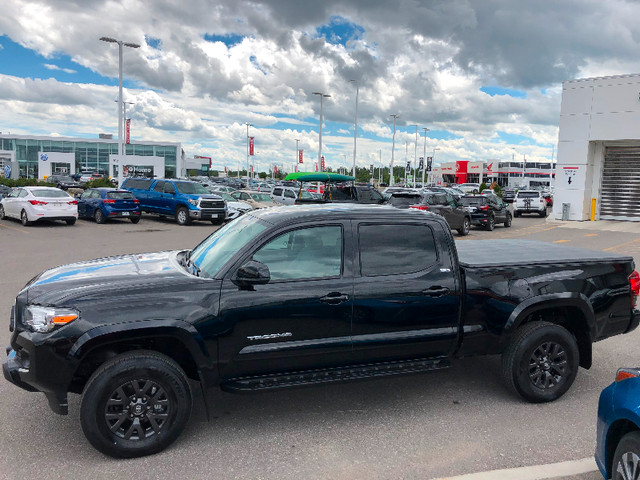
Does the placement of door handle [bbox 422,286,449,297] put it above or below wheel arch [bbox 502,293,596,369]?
above

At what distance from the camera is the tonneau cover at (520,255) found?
4711 mm

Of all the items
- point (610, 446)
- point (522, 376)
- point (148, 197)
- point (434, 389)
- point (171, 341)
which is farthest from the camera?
point (148, 197)

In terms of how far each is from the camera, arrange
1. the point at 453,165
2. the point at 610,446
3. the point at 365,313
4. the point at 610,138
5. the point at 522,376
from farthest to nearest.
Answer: the point at 453,165, the point at 610,138, the point at 522,376, the point at 365,313, the point at 610,446

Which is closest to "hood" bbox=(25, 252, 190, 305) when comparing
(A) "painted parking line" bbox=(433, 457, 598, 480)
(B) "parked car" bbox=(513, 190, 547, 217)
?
(A) "painted parking line" bbox=(433, 457, 598, 480)

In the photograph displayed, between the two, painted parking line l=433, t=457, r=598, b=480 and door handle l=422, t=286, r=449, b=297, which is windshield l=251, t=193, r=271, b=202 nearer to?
door handle l=422, t=286, r=449, b=297

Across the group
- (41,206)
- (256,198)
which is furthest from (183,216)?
(256,198)

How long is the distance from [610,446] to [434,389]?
2.07m

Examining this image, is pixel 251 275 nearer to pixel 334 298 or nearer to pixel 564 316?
pixel 334 298

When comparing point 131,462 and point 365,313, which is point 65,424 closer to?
point 131,462

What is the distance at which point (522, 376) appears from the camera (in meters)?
4.55

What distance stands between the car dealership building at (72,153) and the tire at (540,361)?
225ft

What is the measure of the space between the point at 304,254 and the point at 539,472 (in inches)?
88.4

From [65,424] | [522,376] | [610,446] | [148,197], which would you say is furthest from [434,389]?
[148,197]

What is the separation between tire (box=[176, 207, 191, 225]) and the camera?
73.3 feet
